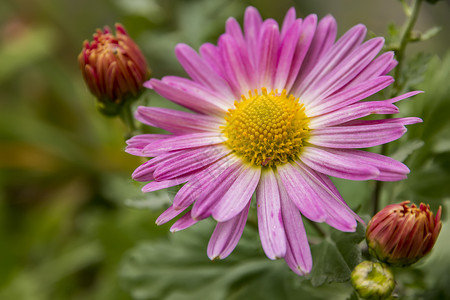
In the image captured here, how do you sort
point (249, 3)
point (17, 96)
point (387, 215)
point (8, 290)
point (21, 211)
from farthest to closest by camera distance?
point (17, 96), point (21, 211), point (249, 3), point (8, 290), point (387, 215)

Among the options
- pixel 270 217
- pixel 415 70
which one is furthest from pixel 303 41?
pixel 270 217

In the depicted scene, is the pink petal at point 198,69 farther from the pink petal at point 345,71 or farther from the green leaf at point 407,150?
the green leaf at point 407,150

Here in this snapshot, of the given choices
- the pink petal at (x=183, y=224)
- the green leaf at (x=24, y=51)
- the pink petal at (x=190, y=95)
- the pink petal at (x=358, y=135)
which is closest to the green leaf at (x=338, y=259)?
the pink petal at (x=358, y=135)

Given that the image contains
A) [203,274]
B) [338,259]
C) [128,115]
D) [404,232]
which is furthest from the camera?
[203,274]

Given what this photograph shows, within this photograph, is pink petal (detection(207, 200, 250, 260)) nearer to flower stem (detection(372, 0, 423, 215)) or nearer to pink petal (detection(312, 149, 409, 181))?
pink petal (detection(312, 149, 409, 181))

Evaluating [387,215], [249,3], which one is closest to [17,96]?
[249,3]

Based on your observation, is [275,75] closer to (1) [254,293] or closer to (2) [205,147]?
(2) [205,147]

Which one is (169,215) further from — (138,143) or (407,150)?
(407,150)
